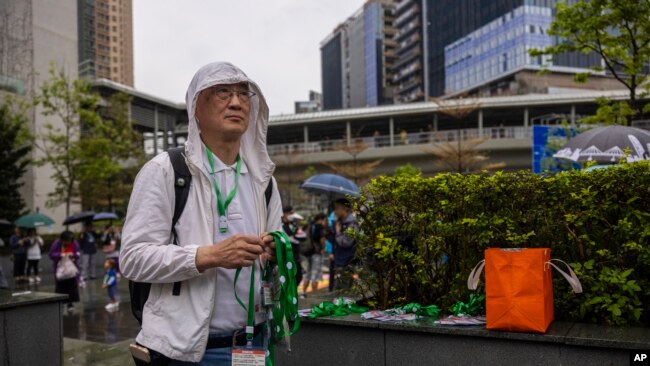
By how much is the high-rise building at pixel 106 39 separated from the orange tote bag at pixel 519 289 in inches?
1709

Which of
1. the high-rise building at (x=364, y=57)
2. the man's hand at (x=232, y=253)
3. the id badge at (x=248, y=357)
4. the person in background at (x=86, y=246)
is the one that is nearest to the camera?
the man's hand at (x=232, y=253)

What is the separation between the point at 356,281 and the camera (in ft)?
16.9

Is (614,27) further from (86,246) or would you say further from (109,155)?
(109,155)

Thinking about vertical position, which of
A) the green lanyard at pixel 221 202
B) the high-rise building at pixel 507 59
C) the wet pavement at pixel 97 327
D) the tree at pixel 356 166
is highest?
the high-rise building at pixel 507 59

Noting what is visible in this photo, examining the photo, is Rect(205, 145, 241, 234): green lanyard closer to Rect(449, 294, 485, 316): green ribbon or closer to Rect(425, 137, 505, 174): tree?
Rect(449, 294, 485, 316): green ribbon

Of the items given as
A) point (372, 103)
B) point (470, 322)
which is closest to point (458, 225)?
point (470, 322)

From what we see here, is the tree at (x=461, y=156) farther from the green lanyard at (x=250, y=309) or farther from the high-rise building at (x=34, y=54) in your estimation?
the green lanyard at (x=250, y=309)

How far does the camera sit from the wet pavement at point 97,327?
247 inches

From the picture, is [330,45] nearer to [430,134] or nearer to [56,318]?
[430,134]

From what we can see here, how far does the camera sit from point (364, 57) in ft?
447

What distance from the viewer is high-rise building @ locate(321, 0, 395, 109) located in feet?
429

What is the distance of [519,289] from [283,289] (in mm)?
1950

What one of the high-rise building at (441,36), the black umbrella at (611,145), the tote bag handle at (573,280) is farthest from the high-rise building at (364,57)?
the tote bag handle at (573,280)

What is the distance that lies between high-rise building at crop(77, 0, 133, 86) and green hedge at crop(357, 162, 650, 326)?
4214 cm
